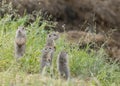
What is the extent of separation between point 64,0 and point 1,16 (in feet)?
6.65

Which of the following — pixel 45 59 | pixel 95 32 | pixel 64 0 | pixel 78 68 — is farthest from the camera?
pixel 64 0

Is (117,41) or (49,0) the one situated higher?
(49,0)

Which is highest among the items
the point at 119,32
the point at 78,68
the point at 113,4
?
the point at 113,4

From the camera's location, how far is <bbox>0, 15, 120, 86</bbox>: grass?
632 cm

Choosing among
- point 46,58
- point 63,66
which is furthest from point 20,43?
point 63,66

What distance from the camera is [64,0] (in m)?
11.1

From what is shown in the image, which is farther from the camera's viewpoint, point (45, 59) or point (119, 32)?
point (119, 32)

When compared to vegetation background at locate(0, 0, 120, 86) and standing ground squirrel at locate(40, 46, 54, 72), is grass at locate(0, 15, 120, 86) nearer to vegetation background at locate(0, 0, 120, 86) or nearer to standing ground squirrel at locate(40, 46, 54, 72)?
vegetation background at locate(0, 0, 120, 86)

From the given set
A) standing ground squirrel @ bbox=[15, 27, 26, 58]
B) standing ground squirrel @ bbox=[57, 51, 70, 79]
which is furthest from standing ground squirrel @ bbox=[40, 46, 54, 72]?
standing ground squirrel @ bbox=[15, 27, 26, 58]

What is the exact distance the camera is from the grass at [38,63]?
249 inches

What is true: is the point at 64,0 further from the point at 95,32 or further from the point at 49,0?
the point at 95,32

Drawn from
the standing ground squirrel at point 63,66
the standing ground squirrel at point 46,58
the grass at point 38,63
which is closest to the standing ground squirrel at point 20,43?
the grass at point 38,63

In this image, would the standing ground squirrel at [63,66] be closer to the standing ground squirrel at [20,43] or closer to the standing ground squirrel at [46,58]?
the standing ground squirrel at [46,58]

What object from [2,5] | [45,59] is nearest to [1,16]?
[2,5]
